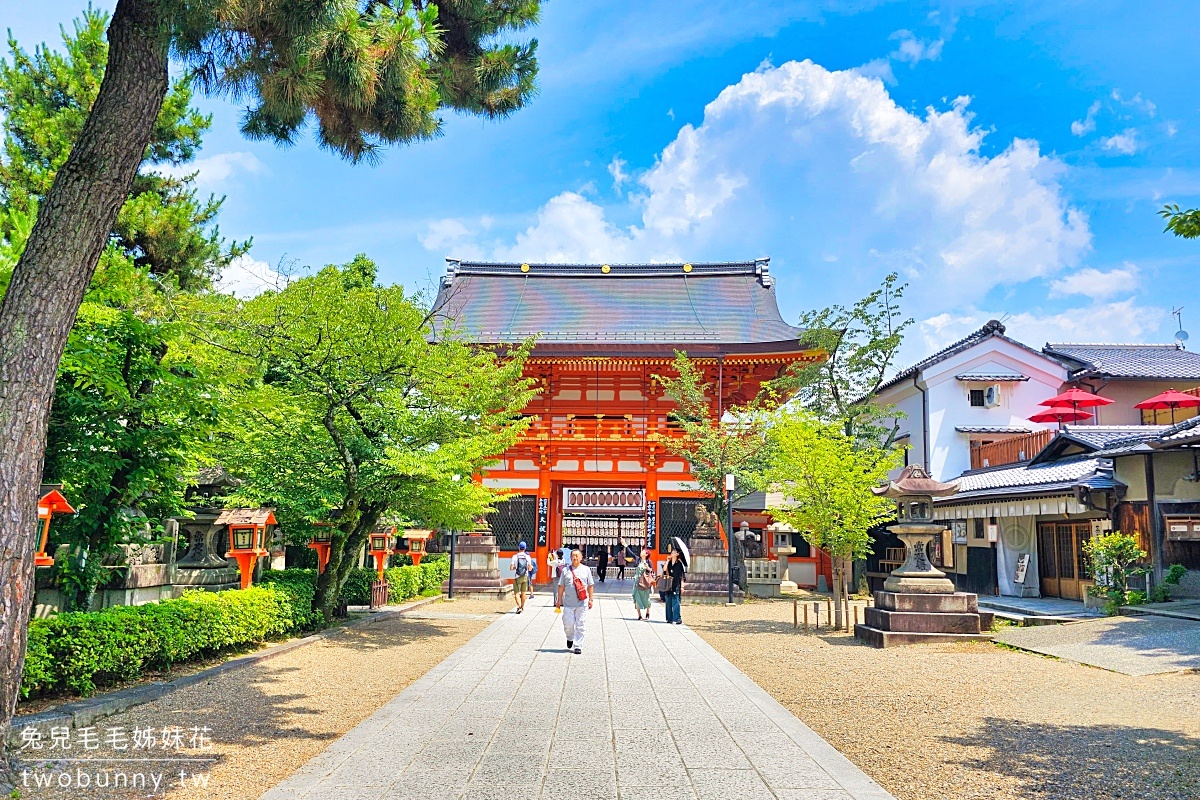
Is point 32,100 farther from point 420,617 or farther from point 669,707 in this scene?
point 669,707

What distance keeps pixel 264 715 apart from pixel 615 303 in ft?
78.6

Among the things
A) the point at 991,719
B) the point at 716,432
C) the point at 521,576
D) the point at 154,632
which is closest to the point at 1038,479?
the point at 716,432

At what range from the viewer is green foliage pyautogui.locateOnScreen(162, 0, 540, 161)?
19.7 ft

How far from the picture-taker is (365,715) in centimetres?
712

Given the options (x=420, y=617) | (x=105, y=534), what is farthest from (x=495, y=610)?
(x=105, y=534)

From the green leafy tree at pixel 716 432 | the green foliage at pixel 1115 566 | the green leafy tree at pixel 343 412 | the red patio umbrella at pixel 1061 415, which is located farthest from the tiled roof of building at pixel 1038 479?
the green leafy tree at pixel 343 412

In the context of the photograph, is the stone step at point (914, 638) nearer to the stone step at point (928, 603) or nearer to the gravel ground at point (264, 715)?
the stone step at point (928, 603)

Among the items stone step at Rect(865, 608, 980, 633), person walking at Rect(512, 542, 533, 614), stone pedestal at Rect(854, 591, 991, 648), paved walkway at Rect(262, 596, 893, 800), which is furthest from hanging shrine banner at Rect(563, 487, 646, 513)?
paved walkway at Rect(262, 596, 893, 800)

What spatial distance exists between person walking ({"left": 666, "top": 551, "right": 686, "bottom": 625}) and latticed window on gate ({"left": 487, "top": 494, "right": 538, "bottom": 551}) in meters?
9.69

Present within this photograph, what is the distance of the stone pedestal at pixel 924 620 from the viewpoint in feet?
40.7

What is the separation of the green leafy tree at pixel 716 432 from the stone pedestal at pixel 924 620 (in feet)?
21.4

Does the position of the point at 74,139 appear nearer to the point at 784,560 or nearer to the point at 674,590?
the point at 674,590

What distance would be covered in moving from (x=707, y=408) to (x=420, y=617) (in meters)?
→ 11.3

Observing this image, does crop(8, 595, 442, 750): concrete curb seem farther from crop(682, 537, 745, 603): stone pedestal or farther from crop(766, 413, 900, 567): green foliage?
crop(682, 537, 745, 603): stone pedestal
